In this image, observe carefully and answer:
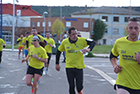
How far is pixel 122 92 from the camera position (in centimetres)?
439

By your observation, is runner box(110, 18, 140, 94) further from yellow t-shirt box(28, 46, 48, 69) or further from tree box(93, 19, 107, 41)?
tree box(93, 19, 107, 41)

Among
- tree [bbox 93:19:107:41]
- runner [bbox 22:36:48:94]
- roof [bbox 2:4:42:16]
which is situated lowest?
runner [bbox 22:36:48:94]

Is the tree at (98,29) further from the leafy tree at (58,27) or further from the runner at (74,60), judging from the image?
the runner at (74,60)

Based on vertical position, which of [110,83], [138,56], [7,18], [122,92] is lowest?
[110,83]

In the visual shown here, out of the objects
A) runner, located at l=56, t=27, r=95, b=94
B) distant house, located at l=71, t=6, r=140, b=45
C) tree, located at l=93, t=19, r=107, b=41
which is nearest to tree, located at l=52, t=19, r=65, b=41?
tree, located at l=93, t=19, r=107, b=41

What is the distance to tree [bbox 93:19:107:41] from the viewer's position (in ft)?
222

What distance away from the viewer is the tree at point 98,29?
6762 cm

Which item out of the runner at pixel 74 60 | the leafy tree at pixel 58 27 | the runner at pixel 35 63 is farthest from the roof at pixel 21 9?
the runner at pixel 74 60

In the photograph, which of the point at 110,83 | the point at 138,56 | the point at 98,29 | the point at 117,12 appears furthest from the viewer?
the point at 117,12

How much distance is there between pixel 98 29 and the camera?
67.8m

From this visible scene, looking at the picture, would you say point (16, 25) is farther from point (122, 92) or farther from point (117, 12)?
point (122, 92)

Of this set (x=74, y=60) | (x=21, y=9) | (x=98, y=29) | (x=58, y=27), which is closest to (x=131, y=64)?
(x=74, y=60)

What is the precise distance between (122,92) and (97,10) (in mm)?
70918

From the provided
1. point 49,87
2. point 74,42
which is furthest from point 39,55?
point 49,87
